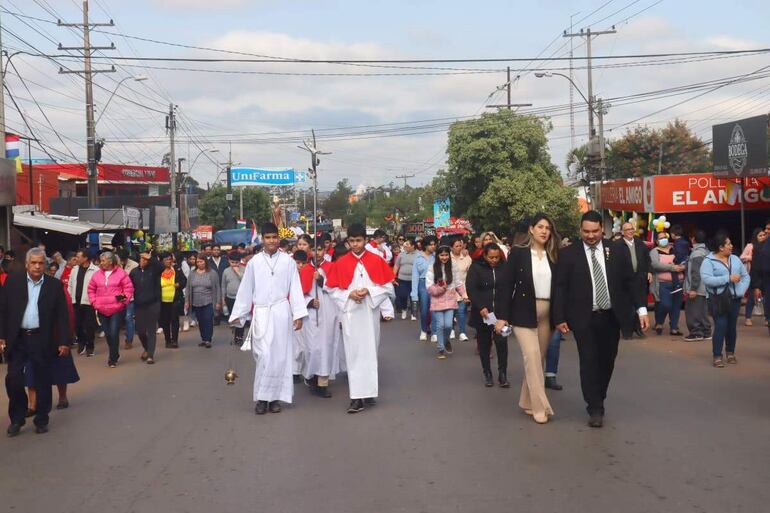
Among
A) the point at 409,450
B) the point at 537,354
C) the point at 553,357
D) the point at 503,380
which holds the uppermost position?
the point at 537,354

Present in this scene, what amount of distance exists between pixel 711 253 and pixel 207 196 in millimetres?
84528

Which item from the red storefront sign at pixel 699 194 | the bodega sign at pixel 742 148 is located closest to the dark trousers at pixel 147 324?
the bodega sign at pixel 742 148

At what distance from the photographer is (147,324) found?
1443 centimetres

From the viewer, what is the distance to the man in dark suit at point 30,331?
28.3 feet

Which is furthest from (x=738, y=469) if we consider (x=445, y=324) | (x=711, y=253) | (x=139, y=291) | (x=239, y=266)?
(x=239, y=266)

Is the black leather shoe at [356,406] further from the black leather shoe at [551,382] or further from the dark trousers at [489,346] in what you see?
the black leather shoe at [551,382]

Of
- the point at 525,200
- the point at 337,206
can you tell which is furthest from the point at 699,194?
the point at 337,206

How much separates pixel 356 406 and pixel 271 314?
131cm

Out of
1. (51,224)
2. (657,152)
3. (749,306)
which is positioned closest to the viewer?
(749,306)

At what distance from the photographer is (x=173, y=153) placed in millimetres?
44781

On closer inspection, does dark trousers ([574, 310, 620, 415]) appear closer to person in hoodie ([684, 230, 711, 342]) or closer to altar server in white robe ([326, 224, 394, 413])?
altar server in white robe ([326, 224, 394, 413])

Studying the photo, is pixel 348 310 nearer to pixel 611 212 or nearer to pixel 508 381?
pixel 508 381

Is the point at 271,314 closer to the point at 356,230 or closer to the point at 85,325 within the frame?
the point at 356,230

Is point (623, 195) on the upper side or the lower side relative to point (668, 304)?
upper
